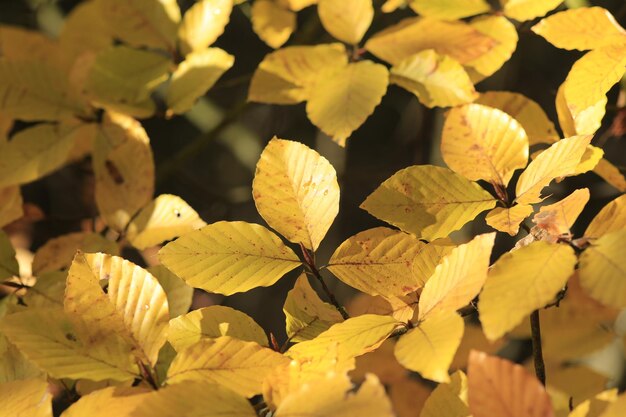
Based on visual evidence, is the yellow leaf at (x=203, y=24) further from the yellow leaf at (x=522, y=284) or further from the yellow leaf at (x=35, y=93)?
the yellow leaf at (x=522, y=284)

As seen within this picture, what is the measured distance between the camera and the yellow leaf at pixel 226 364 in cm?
48

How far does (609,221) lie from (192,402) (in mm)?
288

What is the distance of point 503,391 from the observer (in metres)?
0.41

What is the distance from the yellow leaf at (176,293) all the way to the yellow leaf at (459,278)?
0.68ft

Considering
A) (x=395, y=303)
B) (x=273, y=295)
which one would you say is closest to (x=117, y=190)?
(x=395, y=303)

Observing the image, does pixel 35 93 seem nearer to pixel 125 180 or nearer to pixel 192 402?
pixel 125 180

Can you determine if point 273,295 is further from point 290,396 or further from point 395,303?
point 290,396

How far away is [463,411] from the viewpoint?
513mm

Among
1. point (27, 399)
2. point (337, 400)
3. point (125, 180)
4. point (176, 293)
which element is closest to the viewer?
point (337, 400)

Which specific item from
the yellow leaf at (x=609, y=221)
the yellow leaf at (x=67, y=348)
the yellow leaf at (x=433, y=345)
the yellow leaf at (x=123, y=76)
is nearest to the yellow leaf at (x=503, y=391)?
the yellow leaf at (x=433, y=345)

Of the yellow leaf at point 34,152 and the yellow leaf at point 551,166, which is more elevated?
the yellow leaf at point 551,166

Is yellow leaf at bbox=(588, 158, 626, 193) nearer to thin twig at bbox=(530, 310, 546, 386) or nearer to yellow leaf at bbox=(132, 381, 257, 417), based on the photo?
thin twig at bbox=(530, 310, 546, 386)

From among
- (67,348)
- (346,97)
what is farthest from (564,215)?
(67,348)

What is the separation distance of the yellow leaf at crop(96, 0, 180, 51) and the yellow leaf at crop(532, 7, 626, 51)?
1.26 ft
